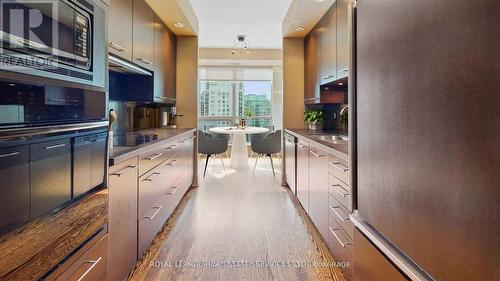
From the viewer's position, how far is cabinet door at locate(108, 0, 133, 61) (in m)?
1.98

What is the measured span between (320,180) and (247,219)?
95 centimetres

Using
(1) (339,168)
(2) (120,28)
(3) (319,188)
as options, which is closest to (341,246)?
(1) (339,168)

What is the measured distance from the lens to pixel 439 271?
65 cm

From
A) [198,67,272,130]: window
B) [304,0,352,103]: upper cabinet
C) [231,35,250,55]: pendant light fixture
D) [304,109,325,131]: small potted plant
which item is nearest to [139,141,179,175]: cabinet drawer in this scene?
[304,0,352,103]: upper cabinet

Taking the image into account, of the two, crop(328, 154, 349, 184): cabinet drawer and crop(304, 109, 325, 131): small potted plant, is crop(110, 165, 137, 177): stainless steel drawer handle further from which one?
crop(304, 109, 325, 131): small potted plant

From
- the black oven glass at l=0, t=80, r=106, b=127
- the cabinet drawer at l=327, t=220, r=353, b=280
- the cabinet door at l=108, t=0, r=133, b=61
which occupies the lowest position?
the cabinet drawer at l=327, t=220, r=353, b=280

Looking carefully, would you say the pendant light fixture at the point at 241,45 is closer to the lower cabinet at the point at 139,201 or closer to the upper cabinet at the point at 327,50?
the upper cabinet at the point at 327,50

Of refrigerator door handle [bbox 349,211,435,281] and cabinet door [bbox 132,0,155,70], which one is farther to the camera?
cabinet door [bbox 132,0,155,70]

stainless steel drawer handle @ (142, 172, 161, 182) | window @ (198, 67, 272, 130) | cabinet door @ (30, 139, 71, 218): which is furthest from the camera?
window @ (198, 67, 272, 130)

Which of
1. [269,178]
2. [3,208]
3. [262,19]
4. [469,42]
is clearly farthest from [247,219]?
[262,19]

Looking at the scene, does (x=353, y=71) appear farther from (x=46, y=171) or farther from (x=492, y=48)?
(x=46, y=171)

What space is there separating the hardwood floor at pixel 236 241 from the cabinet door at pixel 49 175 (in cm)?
113

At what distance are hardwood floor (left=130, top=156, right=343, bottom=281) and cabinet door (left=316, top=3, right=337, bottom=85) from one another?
1462 mm

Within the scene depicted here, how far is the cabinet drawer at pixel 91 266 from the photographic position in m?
1.02
